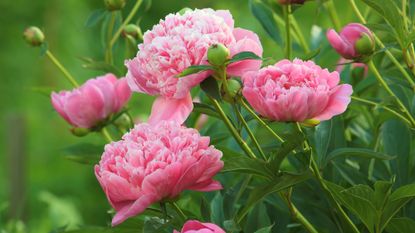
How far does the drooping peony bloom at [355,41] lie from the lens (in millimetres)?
667

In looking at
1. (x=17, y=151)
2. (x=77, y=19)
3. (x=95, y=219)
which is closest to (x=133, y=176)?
(x=17, y=151)

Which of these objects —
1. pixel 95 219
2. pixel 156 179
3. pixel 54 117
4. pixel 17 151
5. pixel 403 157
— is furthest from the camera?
pixel 54 117

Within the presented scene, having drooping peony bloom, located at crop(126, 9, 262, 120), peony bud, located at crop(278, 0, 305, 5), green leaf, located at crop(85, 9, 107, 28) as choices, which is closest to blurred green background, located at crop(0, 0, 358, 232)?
green leaf, located at crop(85, 9, 107, 28)

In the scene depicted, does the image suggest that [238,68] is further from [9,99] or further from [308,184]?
[9,99]

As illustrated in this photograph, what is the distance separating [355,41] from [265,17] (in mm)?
232

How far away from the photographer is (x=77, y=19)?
3.97 metres

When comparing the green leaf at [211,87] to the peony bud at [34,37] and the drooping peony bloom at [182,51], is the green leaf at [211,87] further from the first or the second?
the peony bud at [34,37]

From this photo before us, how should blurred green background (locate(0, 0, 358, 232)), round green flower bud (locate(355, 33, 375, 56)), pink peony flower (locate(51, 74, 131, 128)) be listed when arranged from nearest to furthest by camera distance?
round green flower bud (locate(355, 33, 375, 56)) → pink peony flower (locate(51, 74, 131, 128)) → blurred green background (locate(0, 0, 358, 232))

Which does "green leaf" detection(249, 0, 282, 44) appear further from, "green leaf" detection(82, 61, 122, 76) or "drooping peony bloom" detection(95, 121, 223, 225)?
"drooping peony bloom" detection(95, 121, 223, 225)

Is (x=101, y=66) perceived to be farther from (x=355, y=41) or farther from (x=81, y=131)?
(x=355, y=41)

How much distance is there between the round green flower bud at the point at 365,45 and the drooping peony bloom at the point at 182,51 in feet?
0.32

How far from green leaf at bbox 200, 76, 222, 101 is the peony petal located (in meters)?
0.02

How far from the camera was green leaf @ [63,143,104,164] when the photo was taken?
0.85m

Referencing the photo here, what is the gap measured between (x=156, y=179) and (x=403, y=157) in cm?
27
